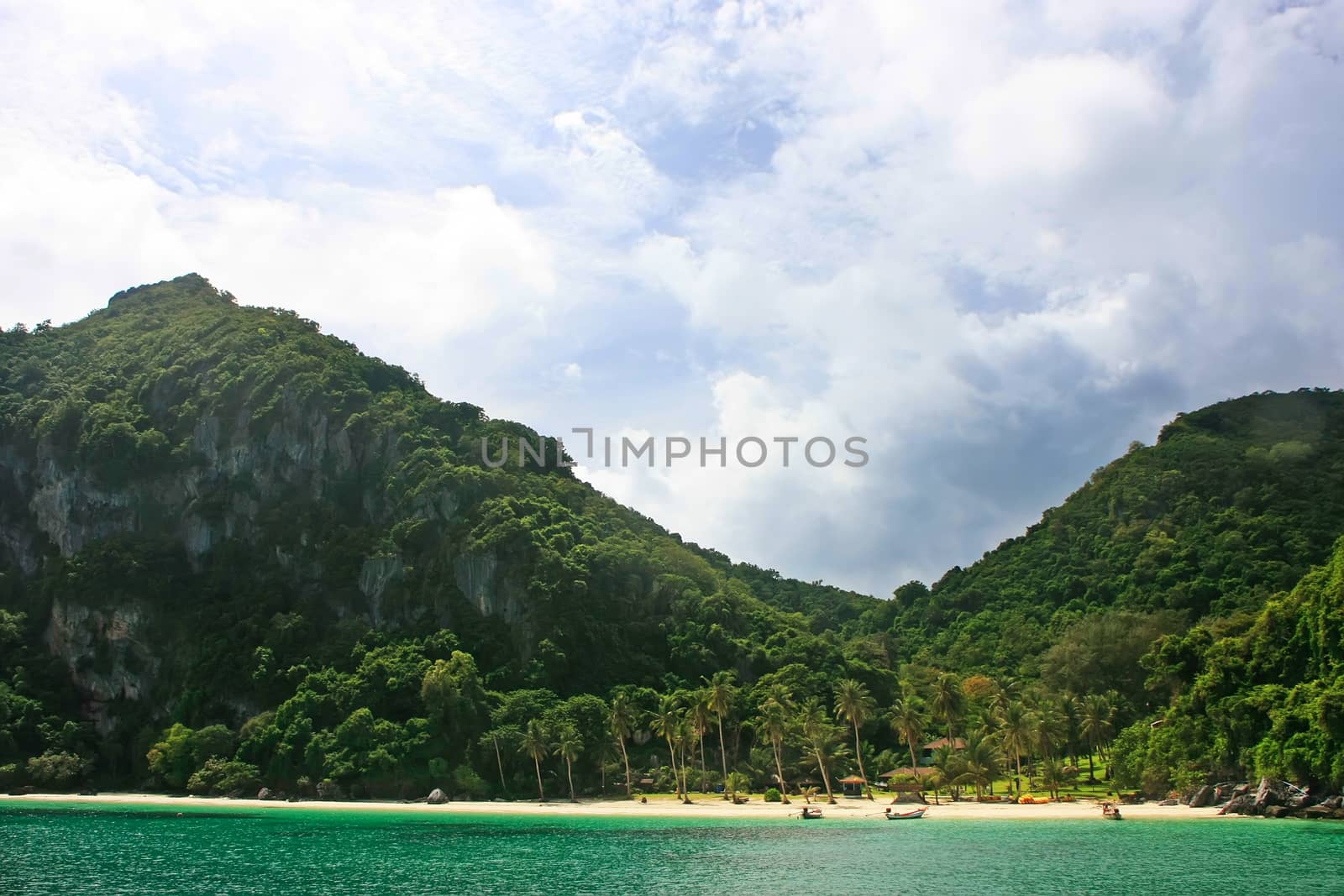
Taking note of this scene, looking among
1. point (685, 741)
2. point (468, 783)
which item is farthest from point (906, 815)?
point (468, 783)

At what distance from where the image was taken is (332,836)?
169 feet

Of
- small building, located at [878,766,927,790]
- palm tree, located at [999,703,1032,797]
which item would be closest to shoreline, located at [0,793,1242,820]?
palm tree, located at [999,703,1032,797]

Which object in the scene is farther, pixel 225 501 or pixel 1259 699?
pixel 225 501

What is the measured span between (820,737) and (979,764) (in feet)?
40.2

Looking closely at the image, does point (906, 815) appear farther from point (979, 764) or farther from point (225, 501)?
point (225, 501)

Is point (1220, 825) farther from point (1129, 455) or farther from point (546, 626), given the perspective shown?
point (1129, 455)

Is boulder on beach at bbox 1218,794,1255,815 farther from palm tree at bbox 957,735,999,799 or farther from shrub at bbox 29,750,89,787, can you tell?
shrub at bbox 29,750,89,787

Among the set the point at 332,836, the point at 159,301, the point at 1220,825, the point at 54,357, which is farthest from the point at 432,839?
the point at 159,301

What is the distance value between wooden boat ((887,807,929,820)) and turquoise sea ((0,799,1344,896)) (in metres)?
1.64

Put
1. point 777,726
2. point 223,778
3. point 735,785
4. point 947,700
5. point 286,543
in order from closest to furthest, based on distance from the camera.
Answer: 1. point 777,726
2. point 947,700
3. point 735,785
4. point 223,778
5. point 286,543

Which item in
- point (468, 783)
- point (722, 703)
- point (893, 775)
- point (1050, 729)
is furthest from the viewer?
point (893, 775)

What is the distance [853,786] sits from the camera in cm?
8269

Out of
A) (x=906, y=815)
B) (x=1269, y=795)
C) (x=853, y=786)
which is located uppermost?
(x=1269, y=795)

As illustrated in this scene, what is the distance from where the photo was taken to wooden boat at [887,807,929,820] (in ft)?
200
